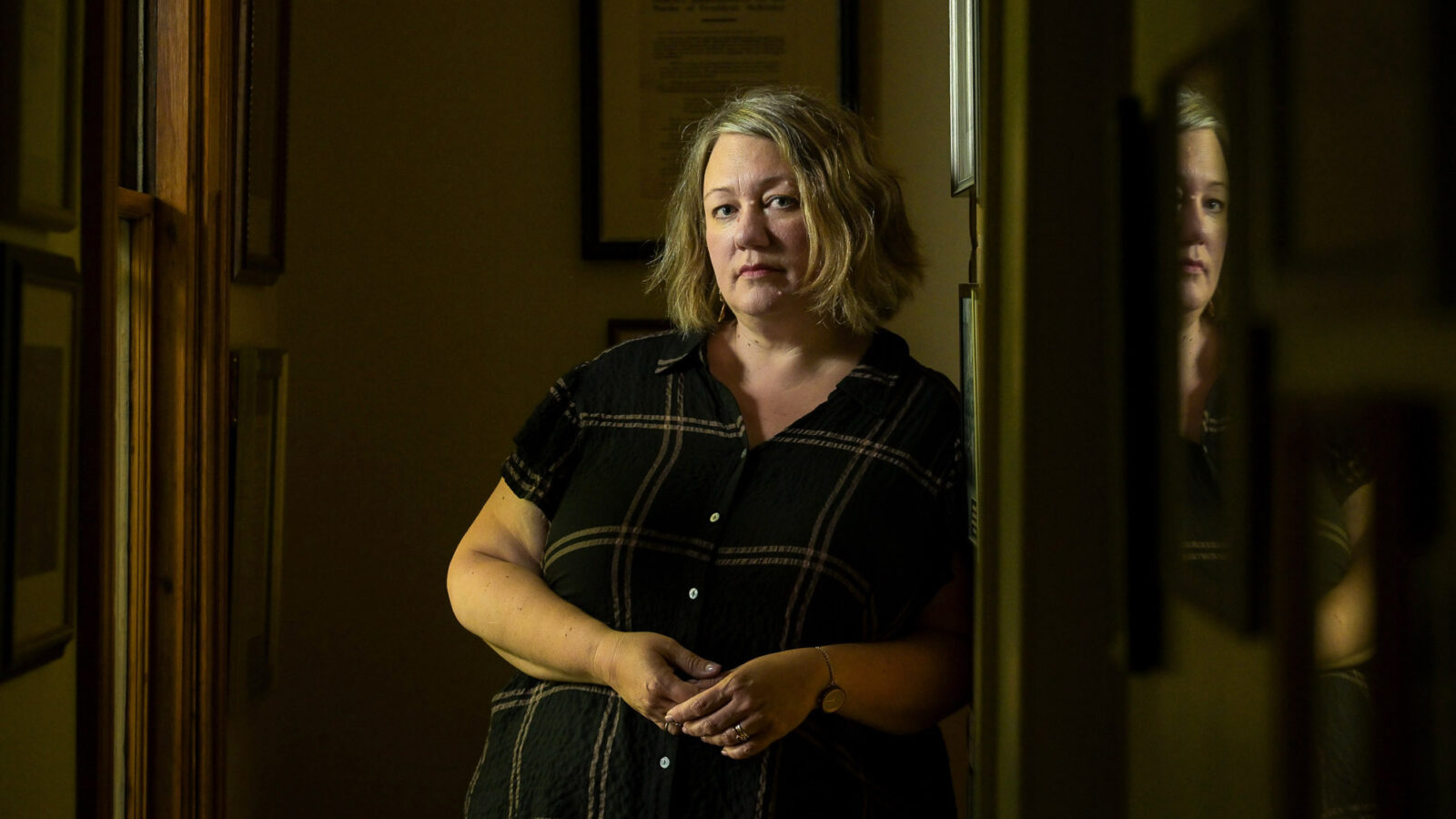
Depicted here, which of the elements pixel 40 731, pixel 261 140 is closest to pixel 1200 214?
pixel 40 731

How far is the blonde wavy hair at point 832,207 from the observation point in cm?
158

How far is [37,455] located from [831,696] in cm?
98

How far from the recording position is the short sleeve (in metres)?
1.62

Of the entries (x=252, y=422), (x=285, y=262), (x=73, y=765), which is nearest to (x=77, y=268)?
(x=73, y=765)

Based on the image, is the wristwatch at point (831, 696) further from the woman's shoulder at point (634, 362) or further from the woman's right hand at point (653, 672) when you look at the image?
the woman's shoulder at point (634, 362)

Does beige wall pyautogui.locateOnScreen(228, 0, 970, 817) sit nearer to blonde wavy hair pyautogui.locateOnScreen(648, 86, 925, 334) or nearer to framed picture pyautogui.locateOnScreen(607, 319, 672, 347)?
framed picture pyautogui.locateOnScreen(607, 319, 672, 347)

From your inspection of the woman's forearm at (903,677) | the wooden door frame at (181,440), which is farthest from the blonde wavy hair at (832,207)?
the wooden door frame at (181,440)

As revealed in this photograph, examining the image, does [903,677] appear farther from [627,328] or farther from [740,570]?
[627,328]

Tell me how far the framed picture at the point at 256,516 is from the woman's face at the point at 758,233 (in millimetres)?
896

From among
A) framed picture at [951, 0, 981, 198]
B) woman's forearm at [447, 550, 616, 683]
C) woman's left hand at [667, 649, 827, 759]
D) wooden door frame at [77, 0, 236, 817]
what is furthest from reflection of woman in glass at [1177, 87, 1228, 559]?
wooden door frame at [77, 0, 236, 817]

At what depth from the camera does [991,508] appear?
0.43m

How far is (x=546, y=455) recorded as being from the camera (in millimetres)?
1618

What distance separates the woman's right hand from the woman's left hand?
0.02m

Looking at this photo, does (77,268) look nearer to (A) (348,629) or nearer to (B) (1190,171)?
(B) (1190,171)
